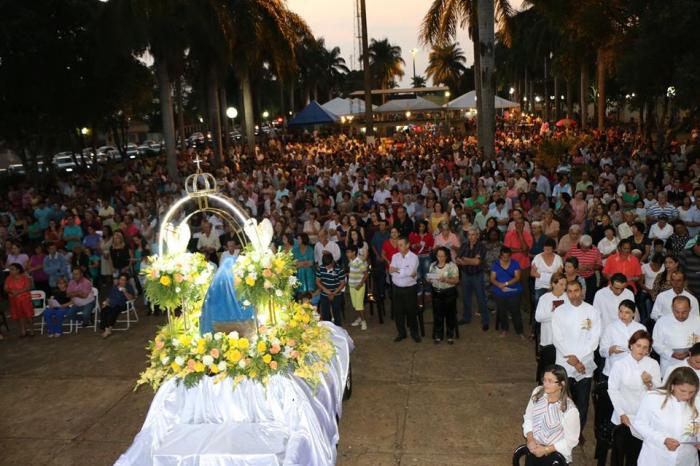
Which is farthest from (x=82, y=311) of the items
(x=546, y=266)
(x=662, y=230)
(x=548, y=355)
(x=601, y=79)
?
(x=601, y=79)

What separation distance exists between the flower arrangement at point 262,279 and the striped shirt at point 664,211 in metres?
7.95

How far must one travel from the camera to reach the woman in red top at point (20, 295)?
37.8 feet

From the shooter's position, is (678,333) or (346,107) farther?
(346,107)

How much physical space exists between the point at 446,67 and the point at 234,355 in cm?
8001

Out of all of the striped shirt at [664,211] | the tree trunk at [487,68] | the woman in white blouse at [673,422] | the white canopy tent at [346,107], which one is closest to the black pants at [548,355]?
the woman in white blouse at [673,422]

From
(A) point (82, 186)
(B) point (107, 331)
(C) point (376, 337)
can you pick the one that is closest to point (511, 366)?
(C) point (376, 337)

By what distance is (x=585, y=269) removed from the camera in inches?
382

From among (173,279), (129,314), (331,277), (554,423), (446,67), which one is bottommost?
(129,314)

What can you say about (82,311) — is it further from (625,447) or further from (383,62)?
(383,62)

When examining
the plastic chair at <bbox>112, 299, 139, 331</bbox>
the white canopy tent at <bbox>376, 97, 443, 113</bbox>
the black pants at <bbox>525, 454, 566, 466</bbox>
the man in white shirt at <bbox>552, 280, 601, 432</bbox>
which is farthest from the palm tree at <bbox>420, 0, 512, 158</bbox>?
the black pants at <bbox>525, 454, 566, 466</bbox>

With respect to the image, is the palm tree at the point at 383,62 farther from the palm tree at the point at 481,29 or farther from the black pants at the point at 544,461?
the black pants at the point at 544,461

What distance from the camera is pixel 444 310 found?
9.98 m

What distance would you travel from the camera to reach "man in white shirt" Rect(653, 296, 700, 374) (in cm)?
655

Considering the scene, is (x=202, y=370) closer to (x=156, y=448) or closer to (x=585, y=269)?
(x=156, y=448)
